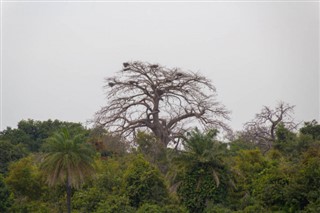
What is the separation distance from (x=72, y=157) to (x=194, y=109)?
15942mm

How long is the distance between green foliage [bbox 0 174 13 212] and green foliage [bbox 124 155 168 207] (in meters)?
8.68

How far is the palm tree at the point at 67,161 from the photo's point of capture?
34969 millimetres

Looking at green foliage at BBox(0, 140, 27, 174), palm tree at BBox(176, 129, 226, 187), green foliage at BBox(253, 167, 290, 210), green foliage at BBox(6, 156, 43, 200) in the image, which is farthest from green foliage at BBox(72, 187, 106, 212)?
green foliage at BBox(0, 140, 27, 174)

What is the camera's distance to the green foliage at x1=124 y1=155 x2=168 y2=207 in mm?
37312

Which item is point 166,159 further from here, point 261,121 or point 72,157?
point 261,121

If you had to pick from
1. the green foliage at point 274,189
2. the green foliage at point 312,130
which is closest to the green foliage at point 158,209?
the green foliage at point 274,189

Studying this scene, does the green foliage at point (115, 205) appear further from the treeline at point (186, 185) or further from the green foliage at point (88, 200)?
the green foliage at point (88, 200)

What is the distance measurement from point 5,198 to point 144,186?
34.1 feet

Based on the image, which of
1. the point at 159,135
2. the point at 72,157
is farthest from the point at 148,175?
the point at 159,135

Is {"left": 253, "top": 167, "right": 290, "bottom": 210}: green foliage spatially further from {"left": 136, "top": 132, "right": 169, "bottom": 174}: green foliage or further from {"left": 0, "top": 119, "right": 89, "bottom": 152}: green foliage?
{"left": 0, "top": 119, "right": 89, "bottom": 152}: green foliage

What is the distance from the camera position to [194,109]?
48344 millimetres

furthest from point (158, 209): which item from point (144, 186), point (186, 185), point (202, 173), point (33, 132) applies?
point (33, 132)

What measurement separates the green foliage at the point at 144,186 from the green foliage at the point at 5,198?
8.68 m

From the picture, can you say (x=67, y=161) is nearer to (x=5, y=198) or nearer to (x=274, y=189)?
(x=5, y=198)
